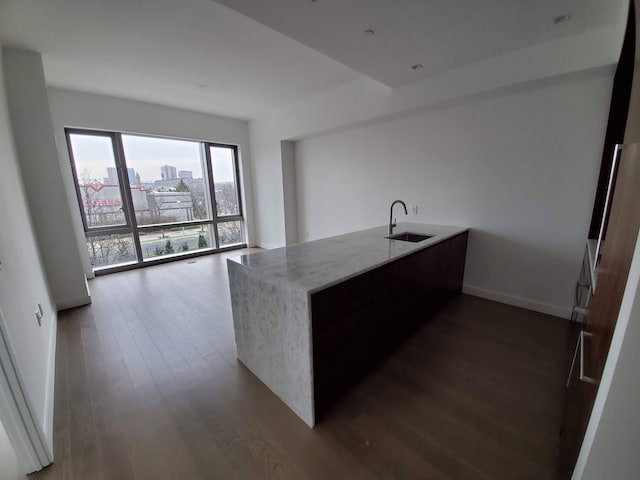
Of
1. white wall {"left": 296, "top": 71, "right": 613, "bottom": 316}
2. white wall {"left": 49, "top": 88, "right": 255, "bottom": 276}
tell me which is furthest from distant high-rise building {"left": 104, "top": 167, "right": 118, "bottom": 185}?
white wall {"left": 296, "top": 71, "right": 613, "bottom": 316}

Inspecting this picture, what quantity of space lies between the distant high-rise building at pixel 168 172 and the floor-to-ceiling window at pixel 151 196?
2 centimetres

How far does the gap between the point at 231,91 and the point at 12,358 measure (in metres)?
3.85

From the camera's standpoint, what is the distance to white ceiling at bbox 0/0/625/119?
6.03 feet

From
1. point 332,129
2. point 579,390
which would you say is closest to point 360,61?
point 332,129

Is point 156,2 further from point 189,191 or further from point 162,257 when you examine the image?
point 162,257

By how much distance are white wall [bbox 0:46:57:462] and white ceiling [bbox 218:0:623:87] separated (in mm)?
2265

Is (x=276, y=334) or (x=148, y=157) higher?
(x=148, y=157)

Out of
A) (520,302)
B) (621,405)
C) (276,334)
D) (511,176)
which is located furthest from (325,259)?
(520,302)

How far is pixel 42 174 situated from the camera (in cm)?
290

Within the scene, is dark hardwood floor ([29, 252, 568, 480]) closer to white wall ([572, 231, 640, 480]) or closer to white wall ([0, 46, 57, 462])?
white wall ([0, 46, 57, 462])

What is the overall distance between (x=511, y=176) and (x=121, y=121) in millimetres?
5605

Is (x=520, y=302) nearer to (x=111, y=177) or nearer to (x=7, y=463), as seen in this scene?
(x=7, y=463)

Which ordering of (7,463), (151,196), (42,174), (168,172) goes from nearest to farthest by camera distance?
(7,463), (42,174), (151,196), (168,172)

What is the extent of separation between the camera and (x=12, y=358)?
4.07ft
